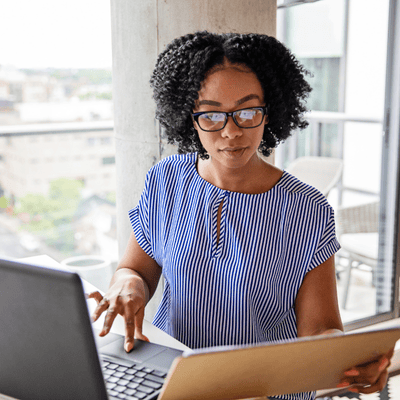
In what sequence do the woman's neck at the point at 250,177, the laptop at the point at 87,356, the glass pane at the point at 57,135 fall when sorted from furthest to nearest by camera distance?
the glass pane at the point at 57,135 → the woman's neck at the point at 250,177 → the laptop at the point at 87,356

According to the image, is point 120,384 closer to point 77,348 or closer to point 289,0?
point 77,348

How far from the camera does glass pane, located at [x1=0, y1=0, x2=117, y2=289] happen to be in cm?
285

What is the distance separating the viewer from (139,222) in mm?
1562

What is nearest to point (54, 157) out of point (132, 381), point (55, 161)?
point (55, 161)

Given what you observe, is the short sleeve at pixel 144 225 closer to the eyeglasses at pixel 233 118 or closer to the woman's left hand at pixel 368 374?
the eyeglasses at pixel 233 118

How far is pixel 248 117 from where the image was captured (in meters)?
1.29

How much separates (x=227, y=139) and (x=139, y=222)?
1.47 ft

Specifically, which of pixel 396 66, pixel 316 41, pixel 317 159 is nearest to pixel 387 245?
pixel 317 159

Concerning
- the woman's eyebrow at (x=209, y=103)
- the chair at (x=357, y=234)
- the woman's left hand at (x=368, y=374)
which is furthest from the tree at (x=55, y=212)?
the woman's left hand at (x=368, y=374)

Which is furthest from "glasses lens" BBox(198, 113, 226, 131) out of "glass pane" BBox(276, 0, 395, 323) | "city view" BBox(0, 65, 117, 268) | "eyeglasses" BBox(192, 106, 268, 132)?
"glass pane" BBox(276, 0, 395, 323)

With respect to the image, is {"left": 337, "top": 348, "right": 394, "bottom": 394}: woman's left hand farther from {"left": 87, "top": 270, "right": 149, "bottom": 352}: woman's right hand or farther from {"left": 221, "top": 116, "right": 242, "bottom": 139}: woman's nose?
{"left": 221, "top": 116, "right": 242, "bottom": 139}: woman's nose

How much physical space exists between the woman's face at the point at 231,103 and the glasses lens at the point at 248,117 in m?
0.01

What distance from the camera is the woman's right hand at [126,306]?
3.72 ft

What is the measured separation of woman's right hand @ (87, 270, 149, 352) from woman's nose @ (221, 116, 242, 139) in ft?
1.59
